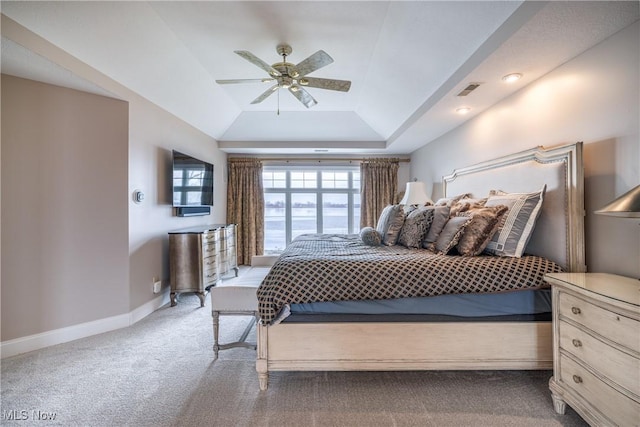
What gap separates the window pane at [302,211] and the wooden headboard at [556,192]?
12.5ft

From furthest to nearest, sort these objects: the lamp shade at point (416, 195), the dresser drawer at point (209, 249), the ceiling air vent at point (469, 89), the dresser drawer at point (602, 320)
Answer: the lamp shade at point (416, 195), the dresser drawer at point (209, 249), the ceiling air vent at point (469, 89), the dresser drawer at point (602, 320)

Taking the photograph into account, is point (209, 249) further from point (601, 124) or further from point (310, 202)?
point (601, 124)

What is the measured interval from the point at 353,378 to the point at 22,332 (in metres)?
2.78

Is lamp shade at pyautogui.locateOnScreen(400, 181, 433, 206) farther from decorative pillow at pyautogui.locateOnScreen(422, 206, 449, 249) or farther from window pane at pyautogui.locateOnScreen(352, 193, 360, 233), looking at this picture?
window pane at pyautogui.locateOnScreen(352, 193, 360, 233)

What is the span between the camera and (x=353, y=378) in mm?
1850

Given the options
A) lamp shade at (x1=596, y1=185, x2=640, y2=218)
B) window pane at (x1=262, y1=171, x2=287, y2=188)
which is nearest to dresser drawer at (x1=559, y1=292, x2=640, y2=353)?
lamp shade at (x1=596, y1=185, x2=640, y2=218)

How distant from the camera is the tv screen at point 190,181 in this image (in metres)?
3.54

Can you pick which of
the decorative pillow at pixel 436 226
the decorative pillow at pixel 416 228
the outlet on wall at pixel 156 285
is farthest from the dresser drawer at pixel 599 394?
the outlet on wall at pixel 156 285

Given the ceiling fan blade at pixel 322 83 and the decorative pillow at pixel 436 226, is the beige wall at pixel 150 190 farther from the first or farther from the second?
the decorative pillow at pixel 436 226

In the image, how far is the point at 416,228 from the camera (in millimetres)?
2617

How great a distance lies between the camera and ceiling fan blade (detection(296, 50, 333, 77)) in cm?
201

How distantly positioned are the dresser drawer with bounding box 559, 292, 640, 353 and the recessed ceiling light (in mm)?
1754

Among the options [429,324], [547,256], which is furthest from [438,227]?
[429,324]
